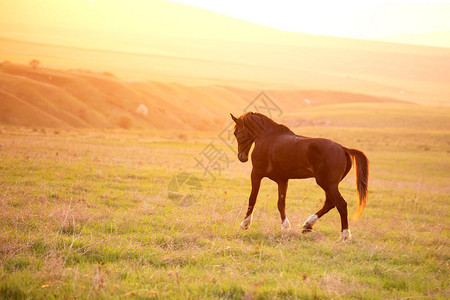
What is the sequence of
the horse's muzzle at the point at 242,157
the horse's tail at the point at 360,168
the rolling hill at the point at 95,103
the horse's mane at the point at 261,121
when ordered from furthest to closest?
the rolling hill at the point at 95,103 < the horse's muzzle at the point at 242,157 < the horse's mane at the point at 261,121 < the horse's tail at the point at 360,168

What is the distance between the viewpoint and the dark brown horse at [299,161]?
7.77 metres

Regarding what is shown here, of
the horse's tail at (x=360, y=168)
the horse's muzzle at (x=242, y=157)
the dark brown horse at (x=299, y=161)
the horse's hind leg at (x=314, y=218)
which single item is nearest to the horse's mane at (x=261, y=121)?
the dark brown horse at (x=299, y=161)

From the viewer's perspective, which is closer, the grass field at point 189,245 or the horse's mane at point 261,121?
the grass field at point 189,245

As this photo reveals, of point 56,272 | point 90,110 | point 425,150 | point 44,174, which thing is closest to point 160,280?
point 56,272

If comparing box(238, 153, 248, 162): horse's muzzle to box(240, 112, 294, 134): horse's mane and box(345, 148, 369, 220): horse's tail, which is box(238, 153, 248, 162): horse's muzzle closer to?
box(240, 112, 294, 134): horse's mane

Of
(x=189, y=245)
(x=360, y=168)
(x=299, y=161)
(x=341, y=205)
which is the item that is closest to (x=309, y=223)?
(x=341, y=205)

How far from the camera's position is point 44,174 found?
12.4m

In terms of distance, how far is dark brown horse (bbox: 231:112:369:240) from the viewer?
777 centimetres

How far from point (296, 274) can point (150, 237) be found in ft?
8.71

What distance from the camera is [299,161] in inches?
319

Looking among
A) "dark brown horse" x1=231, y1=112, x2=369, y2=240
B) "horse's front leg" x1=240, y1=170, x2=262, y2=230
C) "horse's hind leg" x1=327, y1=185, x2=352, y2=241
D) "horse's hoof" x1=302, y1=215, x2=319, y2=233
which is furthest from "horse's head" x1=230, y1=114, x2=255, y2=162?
"horse's hind leg" x1=327, y1=185, x2=352, y2=241

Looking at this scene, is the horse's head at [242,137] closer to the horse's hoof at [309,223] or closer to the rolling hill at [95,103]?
the horse's hoof at [309,223]

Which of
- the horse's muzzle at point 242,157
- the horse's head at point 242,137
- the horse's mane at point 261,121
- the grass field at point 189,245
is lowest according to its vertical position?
the grass field at point 189,245

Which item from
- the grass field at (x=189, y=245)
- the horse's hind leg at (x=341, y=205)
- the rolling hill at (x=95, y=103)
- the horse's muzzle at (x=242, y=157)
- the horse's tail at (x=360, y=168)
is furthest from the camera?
the rolling hill at (x=95, y=103)
